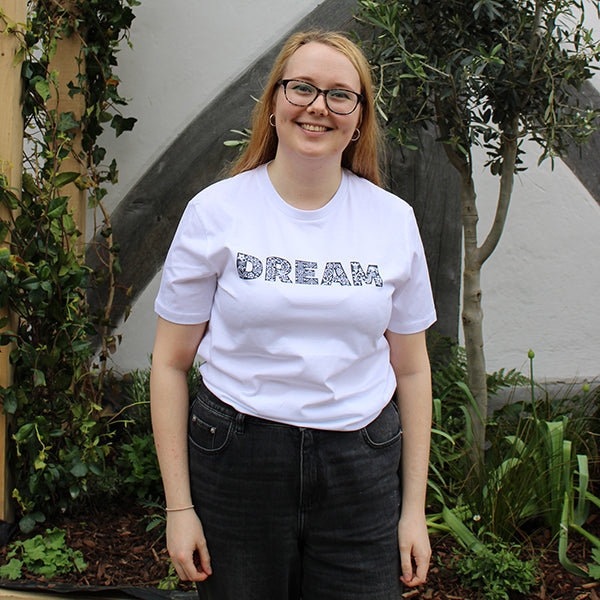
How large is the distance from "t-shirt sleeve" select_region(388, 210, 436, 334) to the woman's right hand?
0.58 m

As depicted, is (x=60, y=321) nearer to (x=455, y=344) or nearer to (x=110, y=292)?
(x=110, y=292)

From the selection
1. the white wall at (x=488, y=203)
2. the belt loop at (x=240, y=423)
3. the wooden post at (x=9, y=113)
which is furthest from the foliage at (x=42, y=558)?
the belt loop at (x=240, y=423)

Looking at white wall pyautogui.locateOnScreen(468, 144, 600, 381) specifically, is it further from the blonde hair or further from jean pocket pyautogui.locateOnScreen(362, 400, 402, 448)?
jean pocket pyautogui.locateOnScreen(362, 400, 402, 448)

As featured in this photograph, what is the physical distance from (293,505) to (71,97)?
1.92 metres

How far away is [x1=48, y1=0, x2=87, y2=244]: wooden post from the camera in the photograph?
2.50 meters

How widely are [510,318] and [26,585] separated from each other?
224 centimetres

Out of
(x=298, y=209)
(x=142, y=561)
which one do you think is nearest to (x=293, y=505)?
(x=298, y=209)

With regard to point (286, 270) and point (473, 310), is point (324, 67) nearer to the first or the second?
point (286, 270)

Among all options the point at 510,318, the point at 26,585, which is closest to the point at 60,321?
the point at 26,585

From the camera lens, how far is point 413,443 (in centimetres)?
139

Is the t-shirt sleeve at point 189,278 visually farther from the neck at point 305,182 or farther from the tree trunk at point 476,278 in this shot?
the tree trunk at point 476,278

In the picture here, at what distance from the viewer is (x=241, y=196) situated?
129cm

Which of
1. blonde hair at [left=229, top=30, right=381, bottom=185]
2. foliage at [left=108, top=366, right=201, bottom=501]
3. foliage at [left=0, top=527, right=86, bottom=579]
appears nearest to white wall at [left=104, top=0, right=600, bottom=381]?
foliage at [left=108, top=366, right=201, bottom=501]

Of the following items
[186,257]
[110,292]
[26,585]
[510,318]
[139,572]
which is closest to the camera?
[186,257]
